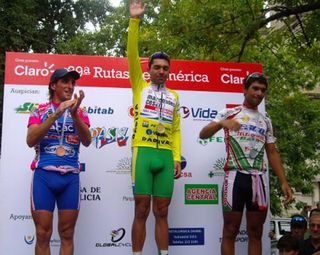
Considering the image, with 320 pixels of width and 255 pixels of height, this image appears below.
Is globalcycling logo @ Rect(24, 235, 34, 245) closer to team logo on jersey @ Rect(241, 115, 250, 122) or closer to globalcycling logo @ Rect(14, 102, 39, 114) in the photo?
globalcycling logo @ Rect(14, 102, 39, 114)

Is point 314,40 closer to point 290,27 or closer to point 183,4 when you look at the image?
point 290,27

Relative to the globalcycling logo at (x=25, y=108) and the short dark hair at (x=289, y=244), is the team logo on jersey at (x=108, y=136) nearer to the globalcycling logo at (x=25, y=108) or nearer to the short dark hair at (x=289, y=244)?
the globalcycling logo at (x=25, y=108)

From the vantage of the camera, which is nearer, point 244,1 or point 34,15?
point 244,1

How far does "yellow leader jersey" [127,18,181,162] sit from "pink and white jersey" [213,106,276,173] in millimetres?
386

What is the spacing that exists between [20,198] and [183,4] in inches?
150

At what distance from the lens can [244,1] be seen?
255 inches

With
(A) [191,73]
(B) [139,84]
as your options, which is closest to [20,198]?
(B) [139,84]

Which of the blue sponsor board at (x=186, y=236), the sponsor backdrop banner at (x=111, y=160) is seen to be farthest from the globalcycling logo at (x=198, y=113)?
the blue sponsor board at (x=186, y=236)

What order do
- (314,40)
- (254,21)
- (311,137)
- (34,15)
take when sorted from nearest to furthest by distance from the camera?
1. (254,21)
2. (314,40)
3. (34,15)
4. (311,137)

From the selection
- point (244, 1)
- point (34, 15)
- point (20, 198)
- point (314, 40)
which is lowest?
point (20, 198)

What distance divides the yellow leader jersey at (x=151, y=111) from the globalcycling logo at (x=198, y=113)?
0.74m

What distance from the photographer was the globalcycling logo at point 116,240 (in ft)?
15.1

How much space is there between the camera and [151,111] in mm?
4121

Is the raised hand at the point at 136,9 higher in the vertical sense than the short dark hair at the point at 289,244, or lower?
higher
